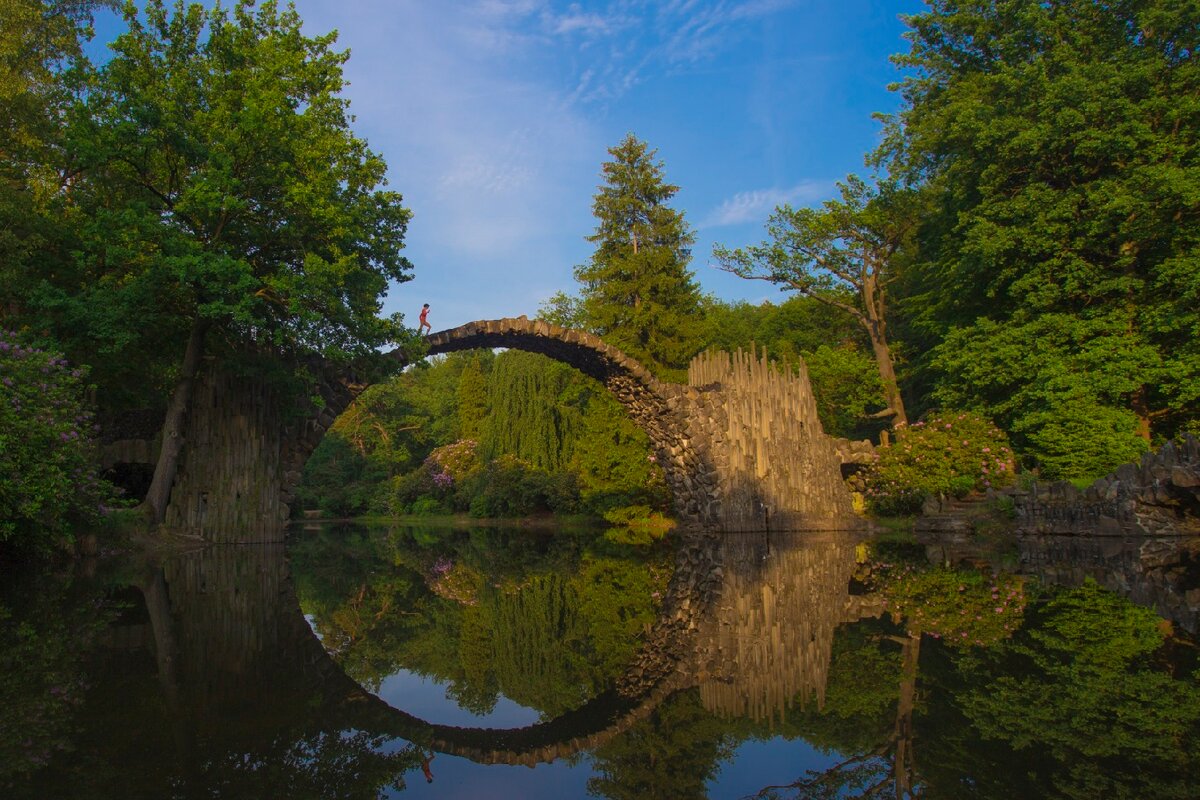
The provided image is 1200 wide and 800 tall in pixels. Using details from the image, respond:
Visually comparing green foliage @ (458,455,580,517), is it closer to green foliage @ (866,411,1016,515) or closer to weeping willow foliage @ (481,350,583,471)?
weeping willow foliage @ (481,350,583,471)

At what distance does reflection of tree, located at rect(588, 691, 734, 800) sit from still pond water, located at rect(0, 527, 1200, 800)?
12 mm

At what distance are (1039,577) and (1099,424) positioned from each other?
7.43 metres

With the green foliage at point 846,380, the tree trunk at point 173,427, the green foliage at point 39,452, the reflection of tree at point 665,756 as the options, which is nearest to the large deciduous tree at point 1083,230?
the green foliage at point 846,380

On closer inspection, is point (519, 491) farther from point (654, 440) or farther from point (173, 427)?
point (173, 427)

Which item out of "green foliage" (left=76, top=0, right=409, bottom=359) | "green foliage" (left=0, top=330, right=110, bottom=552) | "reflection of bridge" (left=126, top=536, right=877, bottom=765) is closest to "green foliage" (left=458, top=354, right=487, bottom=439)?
"green foliage" (left=76, top=0, right=409, bottom=359)

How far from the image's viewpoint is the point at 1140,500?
10.7 metres

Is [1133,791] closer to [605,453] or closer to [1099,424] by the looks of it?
[1099,424]

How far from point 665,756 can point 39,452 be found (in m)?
8.65

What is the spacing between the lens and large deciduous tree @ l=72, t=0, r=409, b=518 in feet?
38.2

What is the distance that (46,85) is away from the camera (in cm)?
1498

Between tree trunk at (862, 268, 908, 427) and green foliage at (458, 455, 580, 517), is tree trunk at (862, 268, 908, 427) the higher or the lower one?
the higher one

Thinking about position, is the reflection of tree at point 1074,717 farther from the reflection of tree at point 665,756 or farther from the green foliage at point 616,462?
the green foliage at point 616,462

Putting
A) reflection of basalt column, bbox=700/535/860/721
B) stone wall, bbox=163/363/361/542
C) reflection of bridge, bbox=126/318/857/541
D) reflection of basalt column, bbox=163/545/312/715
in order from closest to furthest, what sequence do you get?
1. reflection of basalt column, bbox=700/535/860/721
2. reflection of basalt column, bbox=163/545/312/715
3. stone wall, bbox=163/363/361/542
4. reflection of bridge, bbox=126/318/857/541

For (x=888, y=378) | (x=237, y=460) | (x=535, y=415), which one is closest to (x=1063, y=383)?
(x=888, y=378)
